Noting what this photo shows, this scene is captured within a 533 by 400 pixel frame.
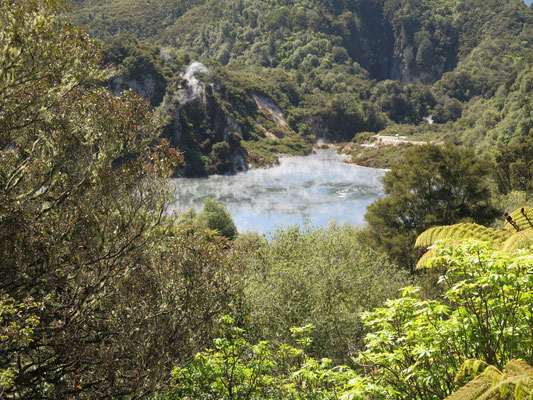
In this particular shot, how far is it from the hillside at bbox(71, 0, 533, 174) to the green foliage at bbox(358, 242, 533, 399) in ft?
157

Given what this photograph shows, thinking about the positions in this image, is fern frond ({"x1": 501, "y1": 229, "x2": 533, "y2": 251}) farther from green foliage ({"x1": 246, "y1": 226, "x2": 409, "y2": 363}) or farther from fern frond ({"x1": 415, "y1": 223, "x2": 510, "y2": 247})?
green foliage ({"x1": 246, "y1": 226, "x2": 409, "y2": 363})

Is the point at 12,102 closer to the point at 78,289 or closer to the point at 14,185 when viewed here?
the point at 14,185

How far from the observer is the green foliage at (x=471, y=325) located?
A: 420 centimetres

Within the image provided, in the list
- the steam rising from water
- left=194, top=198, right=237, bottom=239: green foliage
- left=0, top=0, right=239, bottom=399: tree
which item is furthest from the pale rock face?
left=0, top=0, right=239, bottom=399: tree

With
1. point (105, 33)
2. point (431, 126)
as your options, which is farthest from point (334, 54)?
point (105, 33)

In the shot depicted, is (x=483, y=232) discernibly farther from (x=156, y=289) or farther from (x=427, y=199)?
(x=427, y=199)

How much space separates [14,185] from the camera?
259 inches

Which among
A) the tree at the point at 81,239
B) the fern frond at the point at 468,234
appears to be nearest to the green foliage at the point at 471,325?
the fern frond at the point at 468,234

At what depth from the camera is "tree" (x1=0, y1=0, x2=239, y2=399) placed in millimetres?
6305

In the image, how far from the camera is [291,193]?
229 ft

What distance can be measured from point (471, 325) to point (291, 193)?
215 feet

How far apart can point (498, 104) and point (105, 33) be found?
147565 mm

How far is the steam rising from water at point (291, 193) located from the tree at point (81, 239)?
34.0m

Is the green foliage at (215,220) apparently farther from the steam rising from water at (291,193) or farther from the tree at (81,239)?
the tree at (81,239)
